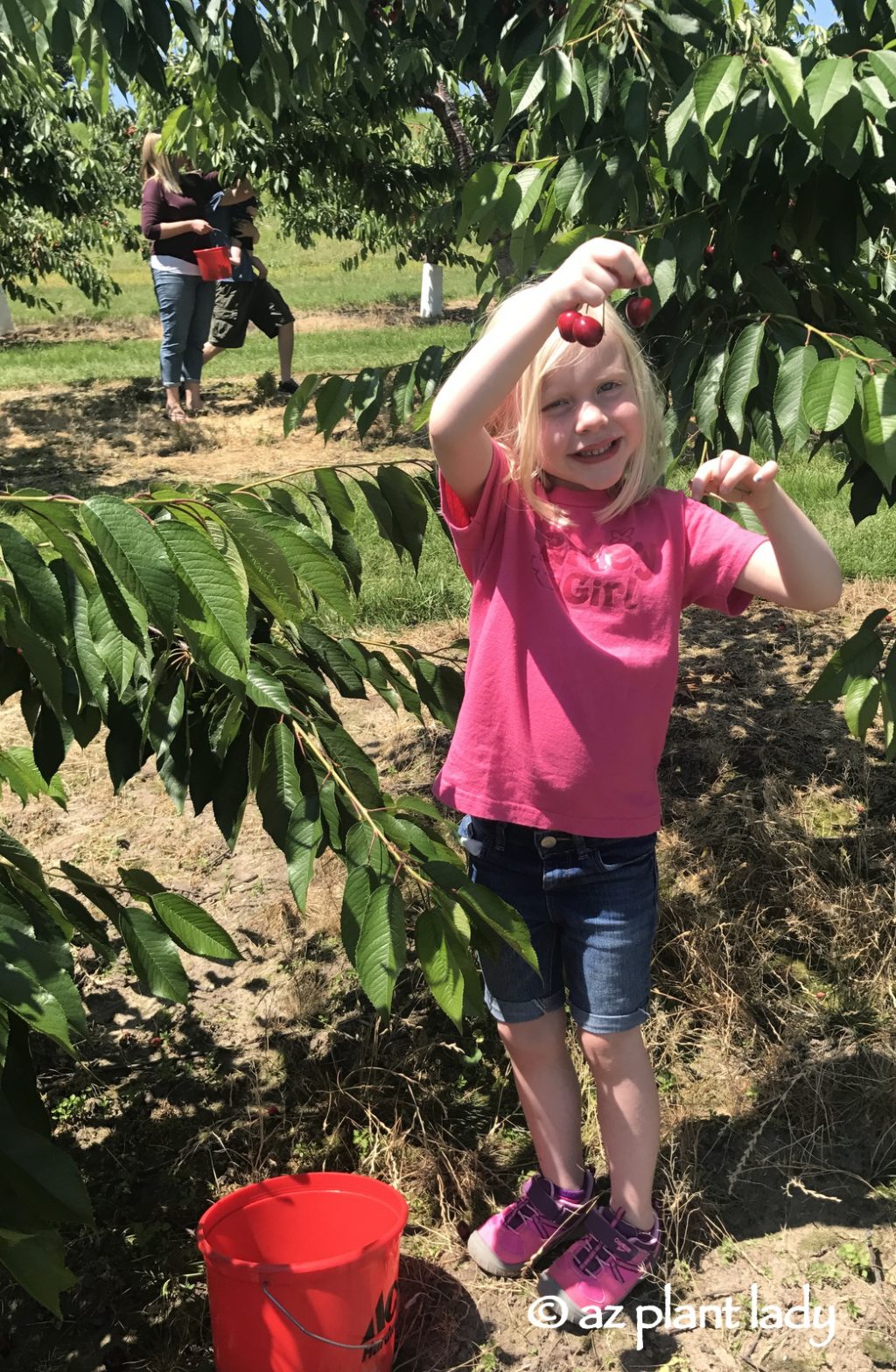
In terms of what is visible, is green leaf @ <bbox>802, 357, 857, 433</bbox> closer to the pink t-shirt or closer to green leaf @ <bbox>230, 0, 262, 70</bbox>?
the pink t-shirt

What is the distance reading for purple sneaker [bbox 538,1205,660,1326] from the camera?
2.15m

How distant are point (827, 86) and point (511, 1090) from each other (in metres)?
1.95

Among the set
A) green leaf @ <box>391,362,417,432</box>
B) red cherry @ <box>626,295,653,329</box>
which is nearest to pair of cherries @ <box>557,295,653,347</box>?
red cherry @ <box>626,295,653,329</box>

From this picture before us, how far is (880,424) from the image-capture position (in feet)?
6.48

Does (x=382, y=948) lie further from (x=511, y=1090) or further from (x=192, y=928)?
(x=511, y=1090)

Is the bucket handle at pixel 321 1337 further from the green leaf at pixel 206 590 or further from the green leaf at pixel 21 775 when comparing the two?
the green leaf at pixel 206 590

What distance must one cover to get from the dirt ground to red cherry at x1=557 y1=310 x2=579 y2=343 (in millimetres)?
1521

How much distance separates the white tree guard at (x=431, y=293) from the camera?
59.3 ft

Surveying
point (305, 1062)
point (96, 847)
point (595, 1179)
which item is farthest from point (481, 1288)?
point (96, 847)

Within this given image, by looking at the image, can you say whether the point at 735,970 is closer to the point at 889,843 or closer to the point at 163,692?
the point at 889,843

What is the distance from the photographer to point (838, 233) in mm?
2297

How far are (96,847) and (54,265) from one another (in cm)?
1111

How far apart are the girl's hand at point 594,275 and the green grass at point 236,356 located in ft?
29.4

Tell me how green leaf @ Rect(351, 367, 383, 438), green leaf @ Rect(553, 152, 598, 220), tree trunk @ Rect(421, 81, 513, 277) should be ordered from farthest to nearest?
1. tree trunk @ Rect(421, 81, 513, 277)
2. green leaf @ Rect(351, 367, 383, 438)
3. green leaf @ Rect(553, 152, 598, 220)
